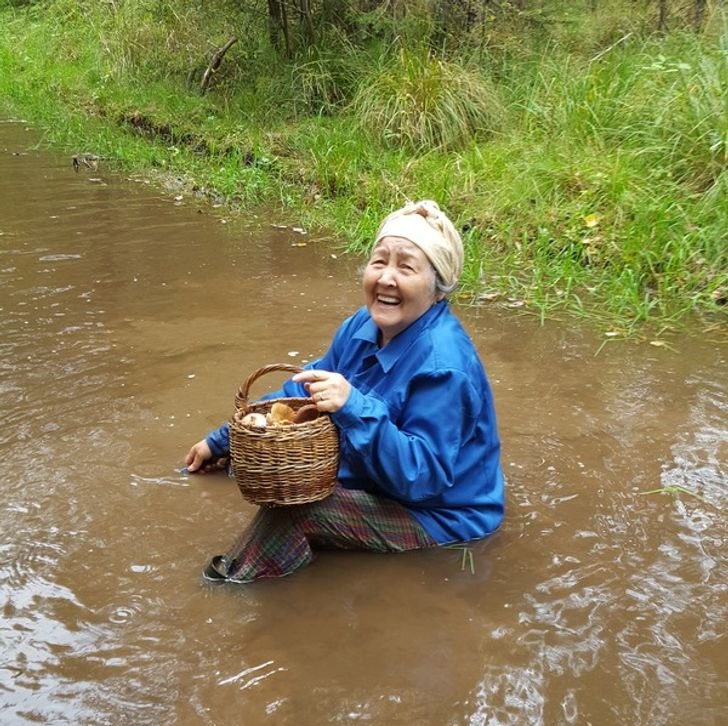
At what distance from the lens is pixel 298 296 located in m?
5.37

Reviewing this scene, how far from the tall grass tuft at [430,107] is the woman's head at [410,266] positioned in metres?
5.11

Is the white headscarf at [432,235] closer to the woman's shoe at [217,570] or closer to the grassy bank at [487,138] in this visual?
the woman's shoe at [217,570]

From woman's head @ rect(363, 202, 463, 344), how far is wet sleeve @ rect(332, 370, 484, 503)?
24cm

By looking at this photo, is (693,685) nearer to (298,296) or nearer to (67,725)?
(67,725)

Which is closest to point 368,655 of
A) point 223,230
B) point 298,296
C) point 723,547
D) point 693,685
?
point 693,685

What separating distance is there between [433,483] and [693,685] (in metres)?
0.83

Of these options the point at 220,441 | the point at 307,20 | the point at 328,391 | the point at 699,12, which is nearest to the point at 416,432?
the point at 328,391

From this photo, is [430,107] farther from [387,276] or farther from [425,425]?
[425,425]

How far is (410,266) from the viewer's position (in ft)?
8.55

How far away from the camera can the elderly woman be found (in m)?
Answer: 2.44

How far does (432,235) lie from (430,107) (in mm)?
5432

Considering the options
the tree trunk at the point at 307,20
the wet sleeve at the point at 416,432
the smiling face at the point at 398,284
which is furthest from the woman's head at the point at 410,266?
the tree trunk at the point at 307,20

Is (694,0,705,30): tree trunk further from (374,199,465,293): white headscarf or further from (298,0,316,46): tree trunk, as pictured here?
(374,199,465,293): white headscarf

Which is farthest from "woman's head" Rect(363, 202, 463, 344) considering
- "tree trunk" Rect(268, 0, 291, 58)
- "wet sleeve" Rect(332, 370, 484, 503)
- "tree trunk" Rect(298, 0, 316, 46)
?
"tree trunk" Rect(268, 0, 291, 58)
